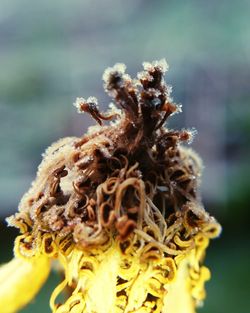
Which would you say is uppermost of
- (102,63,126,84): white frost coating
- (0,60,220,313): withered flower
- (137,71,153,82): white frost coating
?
(137,71,153,82): white frost coating

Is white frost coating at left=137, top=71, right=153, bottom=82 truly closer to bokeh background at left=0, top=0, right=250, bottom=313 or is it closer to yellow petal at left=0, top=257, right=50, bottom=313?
yellow petal at left=0, top=257, right=50, bottom=313

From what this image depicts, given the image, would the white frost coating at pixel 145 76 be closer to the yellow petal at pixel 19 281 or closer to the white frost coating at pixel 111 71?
the white frost coating at pixel 111 71

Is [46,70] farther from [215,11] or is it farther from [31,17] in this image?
[215,11]

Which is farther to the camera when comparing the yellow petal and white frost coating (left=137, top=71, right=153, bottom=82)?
the yellow petal

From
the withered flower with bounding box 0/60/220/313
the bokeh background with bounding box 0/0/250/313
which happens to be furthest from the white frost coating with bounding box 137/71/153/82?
the bokeh background with bounding box 0/0/250/313

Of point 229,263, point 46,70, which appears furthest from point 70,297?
point 46,70

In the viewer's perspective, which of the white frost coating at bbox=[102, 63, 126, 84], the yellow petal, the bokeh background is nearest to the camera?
the white frost coating at bbox=[102, 63, 126, 84]

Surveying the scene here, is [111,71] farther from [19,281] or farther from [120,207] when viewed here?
[19,281]
